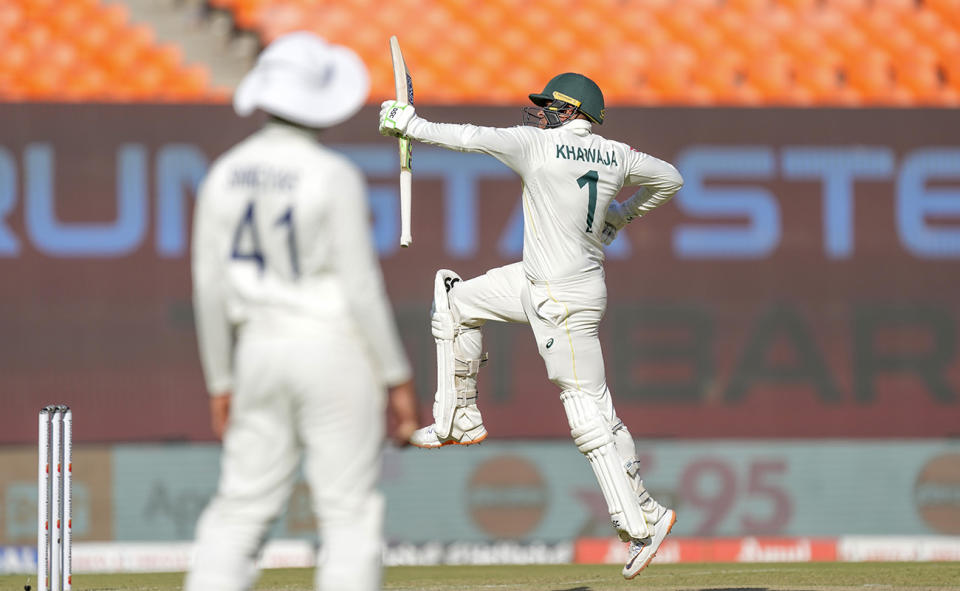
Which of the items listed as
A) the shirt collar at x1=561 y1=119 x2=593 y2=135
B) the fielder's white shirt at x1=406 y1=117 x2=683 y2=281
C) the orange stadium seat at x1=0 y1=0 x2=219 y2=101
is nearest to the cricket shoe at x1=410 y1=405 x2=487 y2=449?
the fielder's white shirt at x1=406 y1=117 x2=683 y2=281

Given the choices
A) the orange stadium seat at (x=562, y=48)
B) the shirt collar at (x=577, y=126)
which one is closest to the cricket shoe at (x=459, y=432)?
the shirt collar at (x=577, y=126)

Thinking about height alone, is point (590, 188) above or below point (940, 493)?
above

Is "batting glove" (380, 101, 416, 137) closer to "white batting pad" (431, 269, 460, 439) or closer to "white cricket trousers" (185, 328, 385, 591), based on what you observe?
"white batting pad" (431, 269, 460, 439)

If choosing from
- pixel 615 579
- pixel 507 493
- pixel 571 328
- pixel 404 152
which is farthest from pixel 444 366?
pixel 507 493

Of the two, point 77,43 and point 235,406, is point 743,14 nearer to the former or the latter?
point 77,43

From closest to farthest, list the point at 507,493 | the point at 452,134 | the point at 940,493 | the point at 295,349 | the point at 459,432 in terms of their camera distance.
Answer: the point at 295,349 < the point at 452,134 < the point at 459,432 < the point at 507,493 < the point at 940,493

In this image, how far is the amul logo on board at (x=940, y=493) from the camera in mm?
10359

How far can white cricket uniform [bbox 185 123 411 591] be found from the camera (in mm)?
4016

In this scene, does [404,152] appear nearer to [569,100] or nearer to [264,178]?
[569,100]

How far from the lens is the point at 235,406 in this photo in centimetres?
410

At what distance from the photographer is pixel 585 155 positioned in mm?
6250

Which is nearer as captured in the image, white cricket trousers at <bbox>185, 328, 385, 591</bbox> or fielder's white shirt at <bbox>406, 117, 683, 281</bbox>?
white cricket trousers at <bbox>185, 328, 385, 591</bbox>

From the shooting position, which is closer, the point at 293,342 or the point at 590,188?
the point at 293,342

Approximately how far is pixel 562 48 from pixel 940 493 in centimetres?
460
